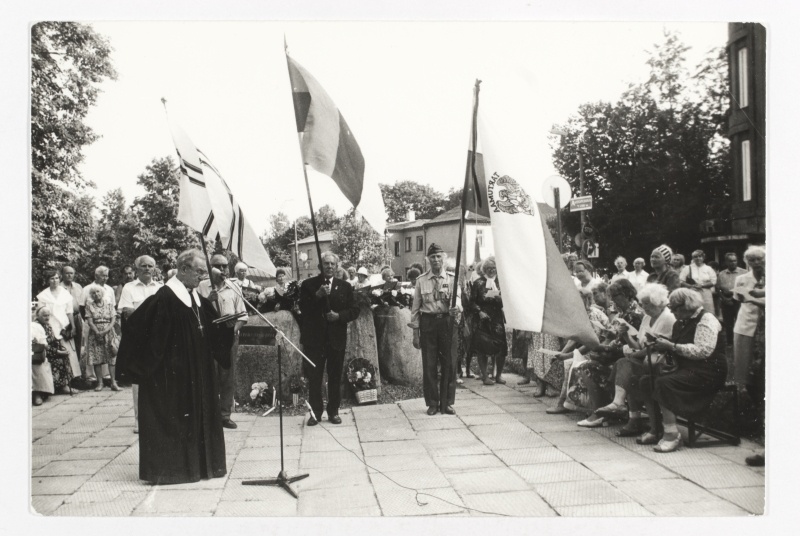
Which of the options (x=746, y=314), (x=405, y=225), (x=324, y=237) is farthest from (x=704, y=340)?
(x=324, y=237)

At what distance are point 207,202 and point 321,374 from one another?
1.97 m

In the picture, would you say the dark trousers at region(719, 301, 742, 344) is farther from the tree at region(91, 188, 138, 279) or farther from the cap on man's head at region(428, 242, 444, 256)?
the tree at region(91, 188, 138, 279)

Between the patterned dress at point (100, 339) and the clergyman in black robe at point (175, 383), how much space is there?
2056 millimetres

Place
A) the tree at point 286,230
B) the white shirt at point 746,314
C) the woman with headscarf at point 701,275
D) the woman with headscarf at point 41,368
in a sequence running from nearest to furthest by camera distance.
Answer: the white shirt at point 746,314, the woman with headscarf at point 41,368, the woman with headscarf at point 701,275, the tree at point 286,230

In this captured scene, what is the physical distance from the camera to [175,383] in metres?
4.67

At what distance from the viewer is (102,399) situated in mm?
6891

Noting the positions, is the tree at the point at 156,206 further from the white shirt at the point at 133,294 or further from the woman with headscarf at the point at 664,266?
the woman with headscarf at the point at 664,266

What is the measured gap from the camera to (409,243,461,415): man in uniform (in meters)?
6.55

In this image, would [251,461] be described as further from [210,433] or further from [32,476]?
[32,476]

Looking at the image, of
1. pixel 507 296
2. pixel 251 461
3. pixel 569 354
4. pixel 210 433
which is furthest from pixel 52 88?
pixel 569 354

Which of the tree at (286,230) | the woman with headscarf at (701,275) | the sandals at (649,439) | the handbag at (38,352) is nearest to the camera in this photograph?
the sandals at (649,439)

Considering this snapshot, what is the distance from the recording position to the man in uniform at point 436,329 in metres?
6.55

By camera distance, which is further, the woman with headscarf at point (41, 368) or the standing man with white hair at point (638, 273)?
the standing man with white hair at point (638, 273)

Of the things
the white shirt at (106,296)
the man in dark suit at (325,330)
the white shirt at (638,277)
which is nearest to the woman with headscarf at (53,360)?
the white shirt at (106,296)
